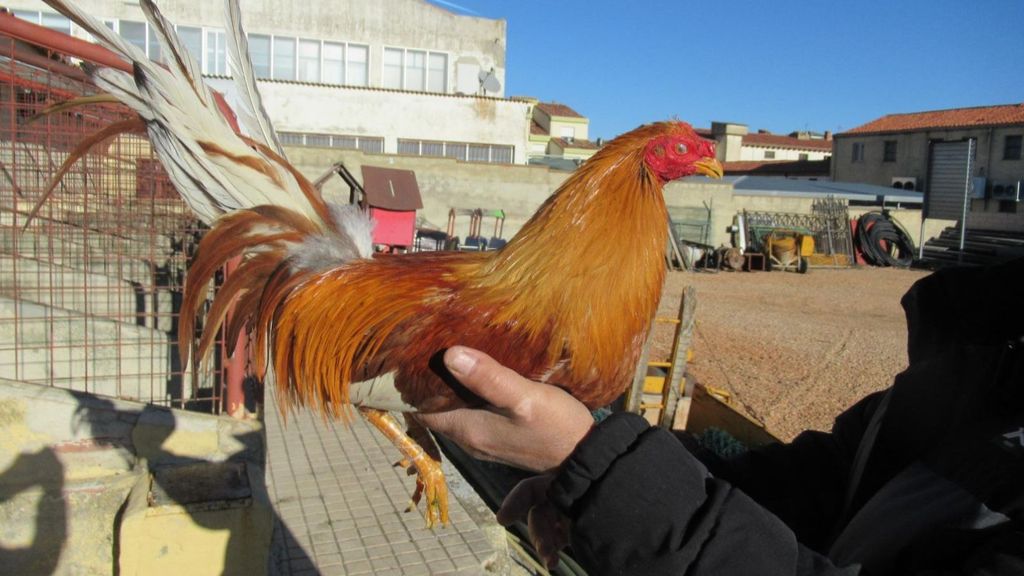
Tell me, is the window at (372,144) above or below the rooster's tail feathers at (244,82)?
above

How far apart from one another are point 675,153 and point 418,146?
23817 mm

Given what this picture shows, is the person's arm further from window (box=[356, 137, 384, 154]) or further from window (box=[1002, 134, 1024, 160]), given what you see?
window (box=[1002, 134, 1024, 160])

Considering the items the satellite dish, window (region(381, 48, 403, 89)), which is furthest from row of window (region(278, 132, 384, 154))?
the satellite dish

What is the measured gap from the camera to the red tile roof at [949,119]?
115 feet

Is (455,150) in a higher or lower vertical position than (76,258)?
higher

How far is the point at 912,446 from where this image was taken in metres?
1.47

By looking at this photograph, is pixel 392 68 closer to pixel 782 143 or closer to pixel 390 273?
pixel 390 273

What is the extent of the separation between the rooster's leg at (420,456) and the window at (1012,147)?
133 feet

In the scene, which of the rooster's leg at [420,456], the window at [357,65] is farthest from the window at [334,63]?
the rooster's leg at [420,456]

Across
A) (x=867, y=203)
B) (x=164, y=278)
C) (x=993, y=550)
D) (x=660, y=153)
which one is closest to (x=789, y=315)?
(x=164, y=278)

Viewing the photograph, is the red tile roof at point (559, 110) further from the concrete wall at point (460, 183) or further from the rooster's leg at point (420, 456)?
the rooster's leg at point (420, 456)

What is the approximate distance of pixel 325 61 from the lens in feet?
82.2

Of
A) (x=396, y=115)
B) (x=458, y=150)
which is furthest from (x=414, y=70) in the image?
(x=458, y=150)

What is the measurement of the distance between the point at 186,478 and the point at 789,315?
13.5m
